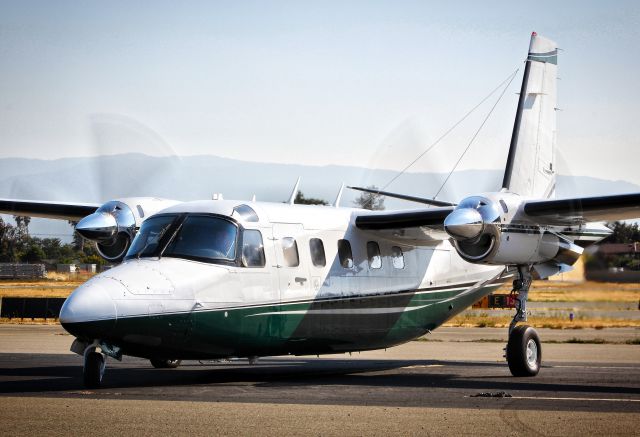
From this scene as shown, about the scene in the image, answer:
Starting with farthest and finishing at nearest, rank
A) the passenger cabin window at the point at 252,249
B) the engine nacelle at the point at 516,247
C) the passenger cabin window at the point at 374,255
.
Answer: the passenger cabin window at the point at 374,255 < the engine nacelle at the point at 516,247 < the passenger cabin window at the point at 252,249

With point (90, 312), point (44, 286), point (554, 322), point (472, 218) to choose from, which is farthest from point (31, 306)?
point (90, 312)

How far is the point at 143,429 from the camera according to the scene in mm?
10492

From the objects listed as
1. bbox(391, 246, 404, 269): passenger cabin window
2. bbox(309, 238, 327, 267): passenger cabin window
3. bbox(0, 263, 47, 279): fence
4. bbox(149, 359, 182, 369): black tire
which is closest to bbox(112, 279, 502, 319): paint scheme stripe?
bbox(391, 246, 404, 269): passenger cabin window

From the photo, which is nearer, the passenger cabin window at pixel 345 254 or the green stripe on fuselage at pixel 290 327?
the green stripe on fuselage at pixel 290 327

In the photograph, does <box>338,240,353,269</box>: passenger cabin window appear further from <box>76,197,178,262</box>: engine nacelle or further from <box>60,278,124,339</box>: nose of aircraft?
<box>60,278,124,339</box>: nose of aircraft

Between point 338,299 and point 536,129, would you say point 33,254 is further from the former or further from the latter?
point 338,299

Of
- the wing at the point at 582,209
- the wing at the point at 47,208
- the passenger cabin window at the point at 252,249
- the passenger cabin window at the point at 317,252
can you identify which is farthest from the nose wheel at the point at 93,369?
the wing at the point at 582,209

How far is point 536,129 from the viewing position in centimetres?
2270

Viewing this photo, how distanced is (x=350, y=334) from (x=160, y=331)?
17.0 feet

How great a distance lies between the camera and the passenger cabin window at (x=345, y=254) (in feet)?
61.0

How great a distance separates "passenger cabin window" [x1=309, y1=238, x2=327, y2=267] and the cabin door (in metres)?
0.18

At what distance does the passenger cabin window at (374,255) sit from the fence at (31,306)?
24351 millimetres

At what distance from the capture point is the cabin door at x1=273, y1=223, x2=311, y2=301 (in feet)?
56.0

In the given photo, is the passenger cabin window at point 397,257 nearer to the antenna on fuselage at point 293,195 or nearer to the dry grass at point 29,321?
the antenna on fuselage at point 293,195
